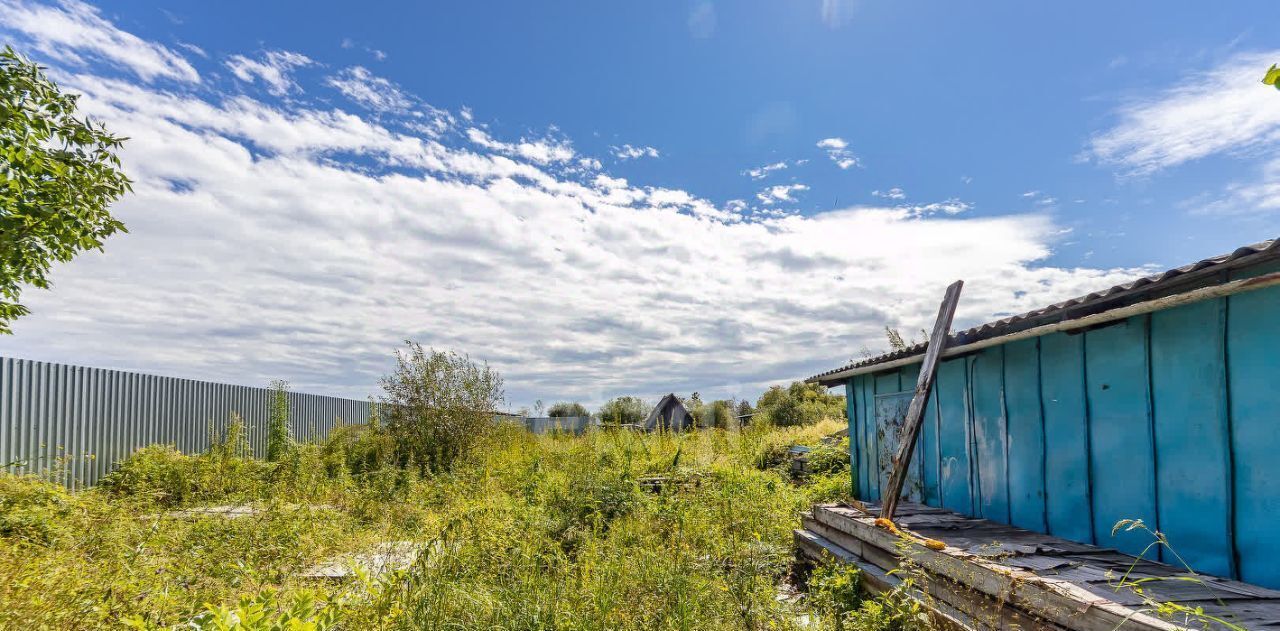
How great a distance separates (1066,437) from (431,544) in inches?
204

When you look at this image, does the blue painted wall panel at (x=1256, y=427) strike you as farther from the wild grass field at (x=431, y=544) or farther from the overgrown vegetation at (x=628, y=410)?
the overgrown vegetation at (x=628, y=410)

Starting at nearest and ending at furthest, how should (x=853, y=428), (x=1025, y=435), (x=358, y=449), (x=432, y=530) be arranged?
(x=1025, y=435) → (x=432, y=530) → (x=853, y=428) → (x=358, y=449)

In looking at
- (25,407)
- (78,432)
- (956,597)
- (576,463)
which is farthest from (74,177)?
(956,597)

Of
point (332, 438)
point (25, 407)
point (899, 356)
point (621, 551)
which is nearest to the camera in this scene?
point (621, 551)

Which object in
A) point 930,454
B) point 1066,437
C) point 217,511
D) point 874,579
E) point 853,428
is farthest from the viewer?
point 853,428

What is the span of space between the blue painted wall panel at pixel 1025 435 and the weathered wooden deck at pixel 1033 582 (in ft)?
0.68

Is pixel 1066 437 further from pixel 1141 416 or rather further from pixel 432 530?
pixel 432 530

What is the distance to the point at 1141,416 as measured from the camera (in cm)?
455

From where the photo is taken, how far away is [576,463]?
34.7 ft

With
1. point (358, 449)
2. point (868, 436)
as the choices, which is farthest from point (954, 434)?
point (358, 449)

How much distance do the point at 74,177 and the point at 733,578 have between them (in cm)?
712

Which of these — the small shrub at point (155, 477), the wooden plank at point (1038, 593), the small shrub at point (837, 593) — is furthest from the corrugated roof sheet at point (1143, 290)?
the small shrub at point (155, 477)

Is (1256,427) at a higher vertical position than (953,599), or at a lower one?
higher

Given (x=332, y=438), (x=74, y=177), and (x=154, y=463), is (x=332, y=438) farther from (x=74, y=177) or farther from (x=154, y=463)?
(x=74, y=177)
